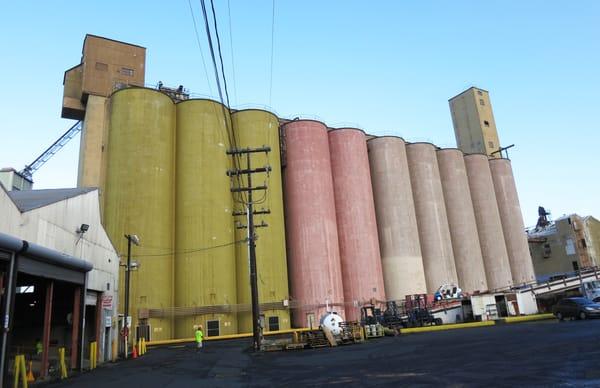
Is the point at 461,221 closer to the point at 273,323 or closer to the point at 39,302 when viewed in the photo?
the point at 273,323

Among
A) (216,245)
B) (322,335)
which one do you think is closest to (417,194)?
Result: (216,245)

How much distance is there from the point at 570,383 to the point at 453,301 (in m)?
37.1

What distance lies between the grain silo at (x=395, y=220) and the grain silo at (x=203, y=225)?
21.4 metres

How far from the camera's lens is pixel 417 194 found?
214 feet

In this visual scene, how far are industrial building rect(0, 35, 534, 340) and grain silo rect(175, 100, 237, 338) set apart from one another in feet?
0.44

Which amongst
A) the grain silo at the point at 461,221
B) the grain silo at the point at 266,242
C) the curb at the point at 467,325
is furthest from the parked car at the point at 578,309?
the grain silo at the point at 461,221

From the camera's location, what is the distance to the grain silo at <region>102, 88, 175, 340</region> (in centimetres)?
4397

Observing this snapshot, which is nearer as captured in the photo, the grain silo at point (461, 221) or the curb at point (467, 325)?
the curb at point (467, 325)

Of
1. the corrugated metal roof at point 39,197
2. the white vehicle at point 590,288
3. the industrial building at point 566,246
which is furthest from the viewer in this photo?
the industrial building at point 566,246

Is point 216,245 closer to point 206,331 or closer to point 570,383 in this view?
point 206,331

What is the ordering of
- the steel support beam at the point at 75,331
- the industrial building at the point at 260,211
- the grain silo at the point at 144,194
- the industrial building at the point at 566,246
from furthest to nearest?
the industrial building at the point at 566,246 < the industrial building at the point at 260,211 < the grain silo at the point at 144,194 < the steel support beam at the point at 75,331

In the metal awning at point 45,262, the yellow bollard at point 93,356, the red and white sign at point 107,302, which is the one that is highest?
the metal awning at point 45,262

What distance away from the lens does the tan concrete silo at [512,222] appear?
241 ft

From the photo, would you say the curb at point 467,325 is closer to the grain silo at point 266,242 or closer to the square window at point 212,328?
the grain silo at point 266,242
